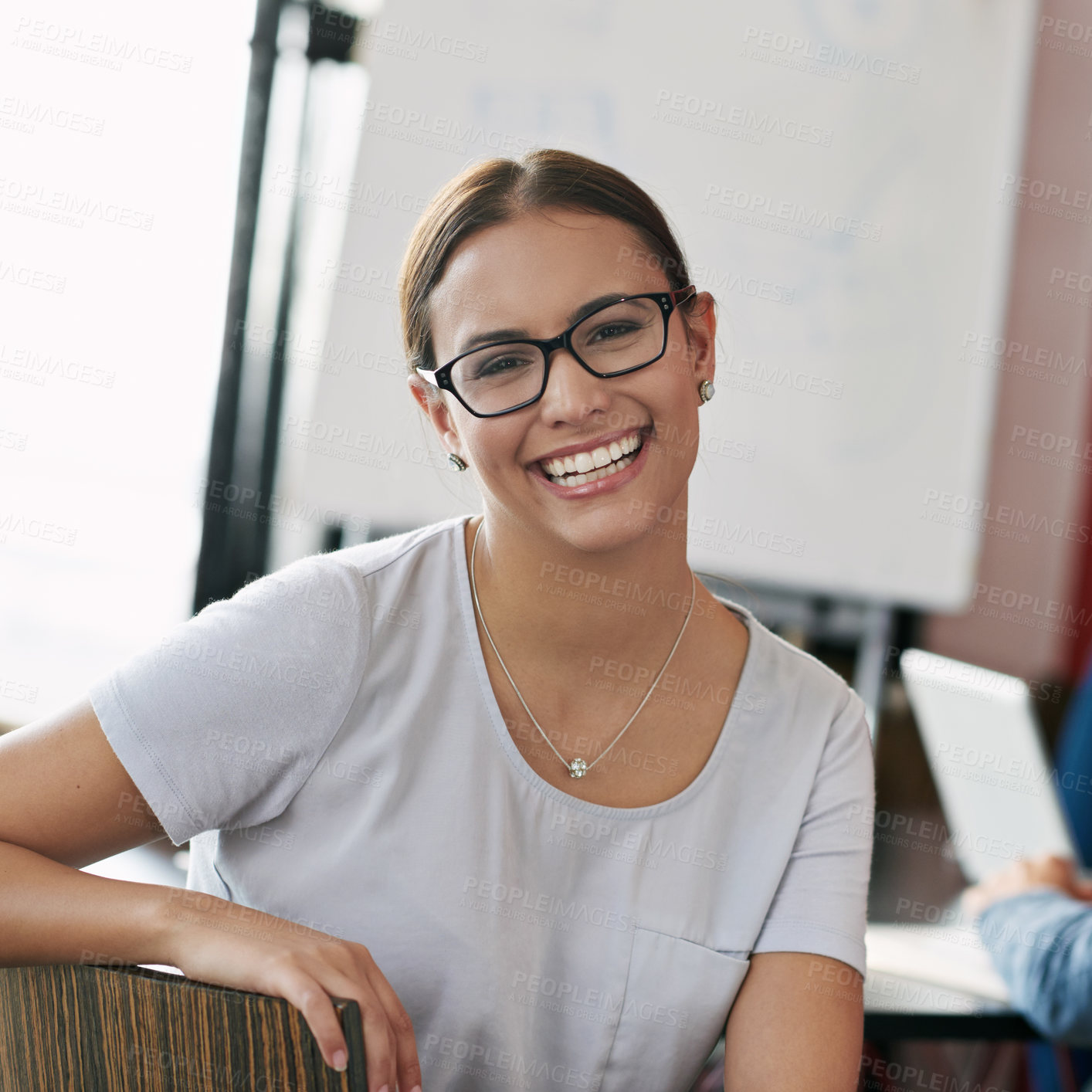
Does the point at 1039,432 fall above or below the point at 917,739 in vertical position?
above

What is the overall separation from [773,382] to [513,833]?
1735mm

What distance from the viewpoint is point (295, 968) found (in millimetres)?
783

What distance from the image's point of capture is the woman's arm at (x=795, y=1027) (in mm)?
1019

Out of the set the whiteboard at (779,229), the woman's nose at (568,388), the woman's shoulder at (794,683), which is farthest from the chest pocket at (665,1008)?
the whiteboard at (779,229)

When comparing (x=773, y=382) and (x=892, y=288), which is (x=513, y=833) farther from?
(x=892, y=288)

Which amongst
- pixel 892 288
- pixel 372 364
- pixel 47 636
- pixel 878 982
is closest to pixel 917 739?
pixel 892 288

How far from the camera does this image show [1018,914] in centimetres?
153

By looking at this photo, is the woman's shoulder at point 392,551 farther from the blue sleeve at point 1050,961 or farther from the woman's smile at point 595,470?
the blue sleeve at point 1050,961

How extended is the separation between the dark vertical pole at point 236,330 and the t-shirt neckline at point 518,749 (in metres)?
1.30

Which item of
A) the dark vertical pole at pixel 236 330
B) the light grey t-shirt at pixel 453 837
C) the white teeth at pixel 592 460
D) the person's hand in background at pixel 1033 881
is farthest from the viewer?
the dark vertical pole at pixel 236 330

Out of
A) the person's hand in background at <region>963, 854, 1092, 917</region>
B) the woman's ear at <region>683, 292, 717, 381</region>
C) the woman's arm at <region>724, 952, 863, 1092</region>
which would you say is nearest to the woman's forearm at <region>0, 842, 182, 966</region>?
the woman's arm at <region>724, 952, 863, 1092</region>

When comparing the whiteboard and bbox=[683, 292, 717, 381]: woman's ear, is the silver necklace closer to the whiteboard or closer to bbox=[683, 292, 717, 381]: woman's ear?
bbox=[683, 292, 717, 381]: woman's ear

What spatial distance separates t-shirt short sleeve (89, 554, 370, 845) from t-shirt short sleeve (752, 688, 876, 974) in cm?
51

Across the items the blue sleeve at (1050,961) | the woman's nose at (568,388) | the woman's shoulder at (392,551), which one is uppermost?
the woman's nose at (568,388)
